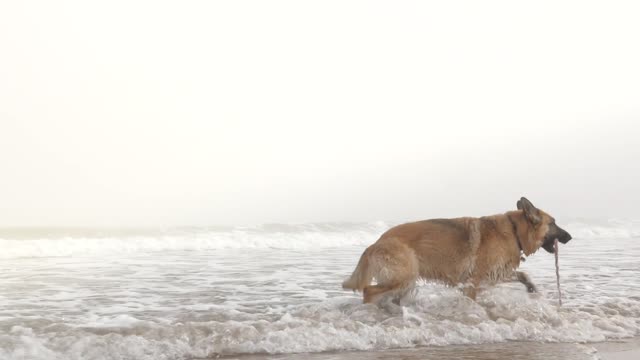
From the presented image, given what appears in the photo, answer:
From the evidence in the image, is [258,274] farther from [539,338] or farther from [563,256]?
[563,256]

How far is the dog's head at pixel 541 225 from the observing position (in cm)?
742

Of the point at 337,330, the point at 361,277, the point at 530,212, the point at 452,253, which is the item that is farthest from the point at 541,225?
the point at 337,330

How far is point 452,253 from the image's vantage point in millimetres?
7102

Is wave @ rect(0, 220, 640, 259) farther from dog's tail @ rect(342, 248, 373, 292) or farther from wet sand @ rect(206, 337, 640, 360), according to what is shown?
wet sand @ rect(206, 337, 640, 360)

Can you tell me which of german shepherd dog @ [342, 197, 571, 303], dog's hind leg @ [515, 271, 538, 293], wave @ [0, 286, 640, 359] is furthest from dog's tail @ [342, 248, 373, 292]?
dog's hind leg @ [515, 271, 538, 293]

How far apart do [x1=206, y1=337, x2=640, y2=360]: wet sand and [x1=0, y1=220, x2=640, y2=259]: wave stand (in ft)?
51.8

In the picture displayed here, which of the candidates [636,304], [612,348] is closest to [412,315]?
[612,348]

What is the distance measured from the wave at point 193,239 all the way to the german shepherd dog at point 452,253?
14.4 metres

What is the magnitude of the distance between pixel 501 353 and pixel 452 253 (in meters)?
2.06

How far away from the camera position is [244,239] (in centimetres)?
2392

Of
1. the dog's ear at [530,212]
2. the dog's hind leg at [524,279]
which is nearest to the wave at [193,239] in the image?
the dog's hind leg at [524,279]

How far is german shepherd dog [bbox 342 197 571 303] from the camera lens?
6.80 m

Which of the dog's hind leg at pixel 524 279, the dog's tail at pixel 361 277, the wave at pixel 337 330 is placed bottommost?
the wave at pixel 337 330

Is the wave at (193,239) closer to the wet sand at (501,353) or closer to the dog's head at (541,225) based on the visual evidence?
the dog's head at (541,225)
